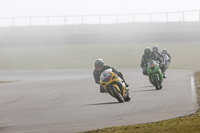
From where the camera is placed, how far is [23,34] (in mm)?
64312

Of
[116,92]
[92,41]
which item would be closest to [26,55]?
[92,41]

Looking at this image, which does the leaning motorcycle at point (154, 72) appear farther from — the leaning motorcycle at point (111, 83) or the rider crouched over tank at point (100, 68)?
the leaning motorcycle at point (111, 83)

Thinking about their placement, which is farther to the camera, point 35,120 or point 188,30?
point 188,30

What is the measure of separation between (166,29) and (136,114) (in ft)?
170

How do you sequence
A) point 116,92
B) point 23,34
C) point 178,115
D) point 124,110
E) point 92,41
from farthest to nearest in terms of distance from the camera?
1. point 23,34
2. point 92,41
3. point 116,92
4. point 124,110
5. point 178,115

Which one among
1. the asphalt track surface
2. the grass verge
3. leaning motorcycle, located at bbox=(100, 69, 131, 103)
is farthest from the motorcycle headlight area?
the grass verge

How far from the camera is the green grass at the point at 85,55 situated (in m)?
46.5

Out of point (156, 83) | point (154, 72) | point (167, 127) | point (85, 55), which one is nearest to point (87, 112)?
point (167, 127)

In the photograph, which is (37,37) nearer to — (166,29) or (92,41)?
(92,41)

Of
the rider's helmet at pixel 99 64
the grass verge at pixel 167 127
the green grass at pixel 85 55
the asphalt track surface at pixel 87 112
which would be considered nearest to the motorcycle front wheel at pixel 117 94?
the asphalt track surface at pixel 87 112

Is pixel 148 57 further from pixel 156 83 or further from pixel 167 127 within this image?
pixel 167 127

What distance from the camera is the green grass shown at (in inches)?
1831

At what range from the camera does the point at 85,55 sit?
51.8 m

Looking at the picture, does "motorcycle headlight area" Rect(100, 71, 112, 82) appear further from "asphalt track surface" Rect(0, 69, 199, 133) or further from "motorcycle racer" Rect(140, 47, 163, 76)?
"motorcycle racer" Rect(140, 47, 163, 76)
